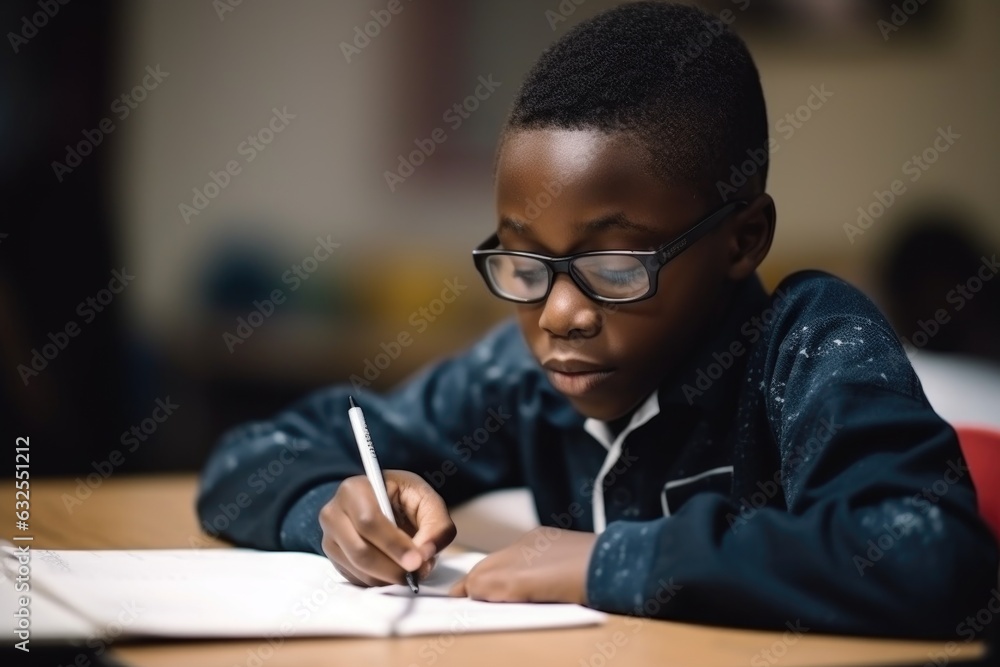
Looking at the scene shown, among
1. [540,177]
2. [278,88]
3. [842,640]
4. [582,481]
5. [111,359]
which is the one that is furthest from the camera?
[278,88]

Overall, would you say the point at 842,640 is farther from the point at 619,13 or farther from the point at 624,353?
the point at 619,13

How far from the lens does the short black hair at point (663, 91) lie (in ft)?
3.48

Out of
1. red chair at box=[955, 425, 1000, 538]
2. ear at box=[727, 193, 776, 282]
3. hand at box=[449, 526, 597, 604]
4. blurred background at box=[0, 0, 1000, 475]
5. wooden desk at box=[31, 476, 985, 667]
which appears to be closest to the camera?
wooden desk at box=[31, 476, 985, 667]

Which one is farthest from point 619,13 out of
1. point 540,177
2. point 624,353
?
point 624,353

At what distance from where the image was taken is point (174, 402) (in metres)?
3.75

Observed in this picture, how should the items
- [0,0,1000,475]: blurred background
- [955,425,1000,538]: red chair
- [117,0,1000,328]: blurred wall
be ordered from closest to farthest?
[955,425,1000,538]: red chair → [0,0,1000,475]: blurred background → [117,0,1000,328]: blurred wall

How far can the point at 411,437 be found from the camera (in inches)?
59.3

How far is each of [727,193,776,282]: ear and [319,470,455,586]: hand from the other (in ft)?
1.26

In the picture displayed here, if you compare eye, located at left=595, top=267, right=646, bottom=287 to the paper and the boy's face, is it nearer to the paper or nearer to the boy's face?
the boy's face

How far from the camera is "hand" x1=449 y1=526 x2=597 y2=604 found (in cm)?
89

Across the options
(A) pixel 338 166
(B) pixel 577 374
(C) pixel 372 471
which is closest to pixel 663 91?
(B) pixel 577 374

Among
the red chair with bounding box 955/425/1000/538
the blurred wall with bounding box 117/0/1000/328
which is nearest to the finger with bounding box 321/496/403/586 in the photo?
the red chair with bounding box 955/425/1000/538

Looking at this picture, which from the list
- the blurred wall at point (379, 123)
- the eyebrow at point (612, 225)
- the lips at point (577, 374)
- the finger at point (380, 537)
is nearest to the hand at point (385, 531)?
the finger at point (380, 537)

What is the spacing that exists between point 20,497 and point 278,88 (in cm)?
284
